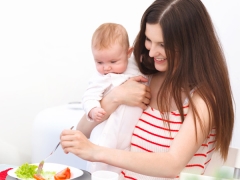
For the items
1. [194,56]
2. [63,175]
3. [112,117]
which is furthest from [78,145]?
[194,56]

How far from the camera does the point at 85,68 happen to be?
3.18 metres

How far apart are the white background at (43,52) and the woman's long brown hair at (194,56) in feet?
4.22

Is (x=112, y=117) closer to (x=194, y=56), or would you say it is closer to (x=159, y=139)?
(x=159, y=139)

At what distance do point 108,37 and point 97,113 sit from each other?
0.30 metres

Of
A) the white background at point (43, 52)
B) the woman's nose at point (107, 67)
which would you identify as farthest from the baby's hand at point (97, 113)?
the white background at point (43, 52)

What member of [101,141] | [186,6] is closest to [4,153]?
[101,141]

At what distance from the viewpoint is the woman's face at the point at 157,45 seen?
1771mm

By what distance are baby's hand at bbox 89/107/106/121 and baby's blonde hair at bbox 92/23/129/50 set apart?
239 millimetres

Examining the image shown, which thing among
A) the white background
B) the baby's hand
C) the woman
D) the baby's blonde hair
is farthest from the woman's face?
the white background

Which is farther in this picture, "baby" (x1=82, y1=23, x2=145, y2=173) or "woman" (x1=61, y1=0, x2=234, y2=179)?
"baby" (x1=82, y1=23, x2=145, y2=173)

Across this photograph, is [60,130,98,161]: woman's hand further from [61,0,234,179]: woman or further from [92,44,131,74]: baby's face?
[92,44,131,74]: baby's face

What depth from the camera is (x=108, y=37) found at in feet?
6.12

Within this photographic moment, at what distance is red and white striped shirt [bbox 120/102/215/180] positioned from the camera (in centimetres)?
188

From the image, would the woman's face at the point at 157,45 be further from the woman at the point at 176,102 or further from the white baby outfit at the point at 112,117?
the white baby outfit at the point at 112,117
